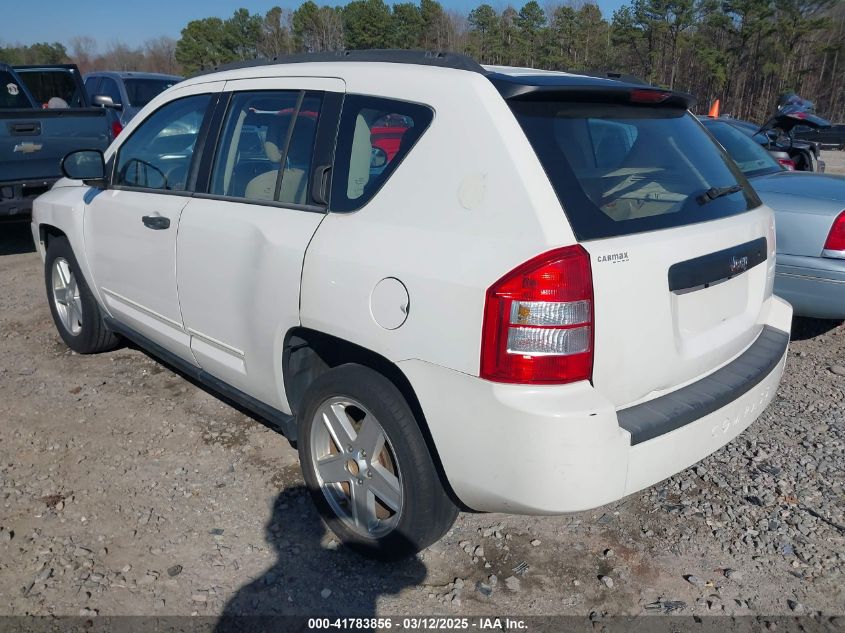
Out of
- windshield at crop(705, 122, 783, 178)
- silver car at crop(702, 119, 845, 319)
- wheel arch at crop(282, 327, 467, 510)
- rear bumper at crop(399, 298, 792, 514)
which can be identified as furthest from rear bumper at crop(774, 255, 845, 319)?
wheel arch at crop(282, 327, 467, 510)

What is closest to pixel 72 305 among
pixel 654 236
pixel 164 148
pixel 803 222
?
pixel 164 148

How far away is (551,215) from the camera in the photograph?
2.03m

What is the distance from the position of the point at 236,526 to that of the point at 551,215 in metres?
1.89

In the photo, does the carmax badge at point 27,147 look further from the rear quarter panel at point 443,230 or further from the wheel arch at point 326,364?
the rear quarter panel at point 443,230

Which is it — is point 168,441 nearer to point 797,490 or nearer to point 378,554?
point 378,554

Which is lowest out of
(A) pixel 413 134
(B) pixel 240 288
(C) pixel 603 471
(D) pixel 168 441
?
(D) pixel 168 441

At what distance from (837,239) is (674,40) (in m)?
38.8

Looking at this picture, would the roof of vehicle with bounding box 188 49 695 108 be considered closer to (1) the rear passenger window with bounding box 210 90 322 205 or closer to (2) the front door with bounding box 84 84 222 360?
(1) the rear passenger window with bounding box 210 90 322 205

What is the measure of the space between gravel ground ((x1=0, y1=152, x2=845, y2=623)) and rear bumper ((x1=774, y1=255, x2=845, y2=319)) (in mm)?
744

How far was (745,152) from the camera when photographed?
19.3 feet

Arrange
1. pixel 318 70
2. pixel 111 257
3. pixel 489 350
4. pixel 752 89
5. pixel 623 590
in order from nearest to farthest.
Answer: pixel 489 350, pixel 623 590, pixel 318 70, pixel 111 257, pixel 752 89

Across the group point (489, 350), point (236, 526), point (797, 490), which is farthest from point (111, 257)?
point (797, 490)

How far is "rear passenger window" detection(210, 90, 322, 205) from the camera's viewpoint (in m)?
2.75

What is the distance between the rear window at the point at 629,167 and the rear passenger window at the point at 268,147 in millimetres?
946
